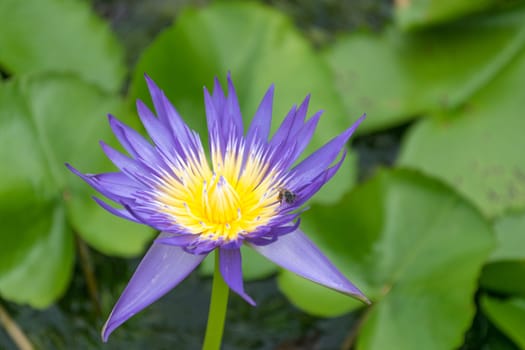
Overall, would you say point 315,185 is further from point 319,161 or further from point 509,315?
point 509,315

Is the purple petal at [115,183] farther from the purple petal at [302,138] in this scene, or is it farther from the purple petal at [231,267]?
the purple petal at [302,138]

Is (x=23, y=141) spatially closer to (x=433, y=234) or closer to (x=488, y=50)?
(x=433, y=234)

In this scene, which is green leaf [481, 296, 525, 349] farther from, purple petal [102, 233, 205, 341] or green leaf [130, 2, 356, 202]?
purple petal [102, 233, 205, 341]

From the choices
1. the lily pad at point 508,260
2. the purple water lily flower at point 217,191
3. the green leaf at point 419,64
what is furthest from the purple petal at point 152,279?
the green leaf at point 419,64

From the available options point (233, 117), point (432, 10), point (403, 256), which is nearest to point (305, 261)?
point (233, 117)

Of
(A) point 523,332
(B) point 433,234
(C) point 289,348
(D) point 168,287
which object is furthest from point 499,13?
(D) point 168,287
